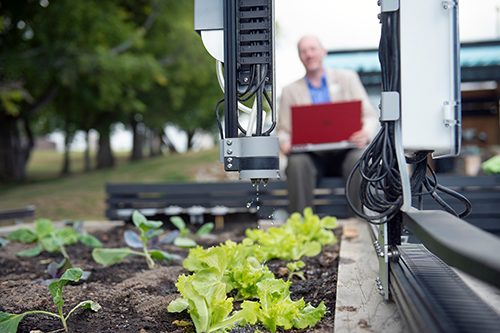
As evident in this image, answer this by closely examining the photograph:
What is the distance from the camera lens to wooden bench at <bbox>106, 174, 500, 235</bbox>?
9.30 feet

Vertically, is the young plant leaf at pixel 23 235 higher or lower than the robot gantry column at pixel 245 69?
lower

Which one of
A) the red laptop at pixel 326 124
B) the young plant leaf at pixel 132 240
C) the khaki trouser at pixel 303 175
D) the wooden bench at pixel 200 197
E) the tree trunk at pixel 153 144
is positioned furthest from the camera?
the tree trunk at pixel 153 144

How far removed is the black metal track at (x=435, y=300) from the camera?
26.8 inches

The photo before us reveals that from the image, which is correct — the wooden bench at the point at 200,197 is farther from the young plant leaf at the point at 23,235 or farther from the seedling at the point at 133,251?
the seedling at the point at 133,251

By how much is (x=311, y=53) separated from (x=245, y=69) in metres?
1.91

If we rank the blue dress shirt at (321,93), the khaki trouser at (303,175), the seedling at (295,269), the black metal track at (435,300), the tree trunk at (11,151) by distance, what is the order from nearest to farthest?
1. the black metal track at (435,300)
2. the seedling at (295,269)
3. the khaki trouser at (303,175)
4. the blue dress shirt at (321,93)
5. the tree trunk at (11,151)

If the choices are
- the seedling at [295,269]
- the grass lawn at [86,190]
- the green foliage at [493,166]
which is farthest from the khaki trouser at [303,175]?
the grass lawn at [86,190]

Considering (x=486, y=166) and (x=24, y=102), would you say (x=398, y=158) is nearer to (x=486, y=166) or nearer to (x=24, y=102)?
(x=486, y=166)

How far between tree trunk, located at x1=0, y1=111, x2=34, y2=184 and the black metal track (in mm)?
11567

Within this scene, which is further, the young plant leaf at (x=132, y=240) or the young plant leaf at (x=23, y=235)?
the young plant leaf at (x=23, y=235)

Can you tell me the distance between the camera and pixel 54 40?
756cm

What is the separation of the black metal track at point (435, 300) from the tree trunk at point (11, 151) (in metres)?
11.6

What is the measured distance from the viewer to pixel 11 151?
1116 centimetres

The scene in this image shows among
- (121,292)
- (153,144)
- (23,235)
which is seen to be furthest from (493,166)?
(153,144)
